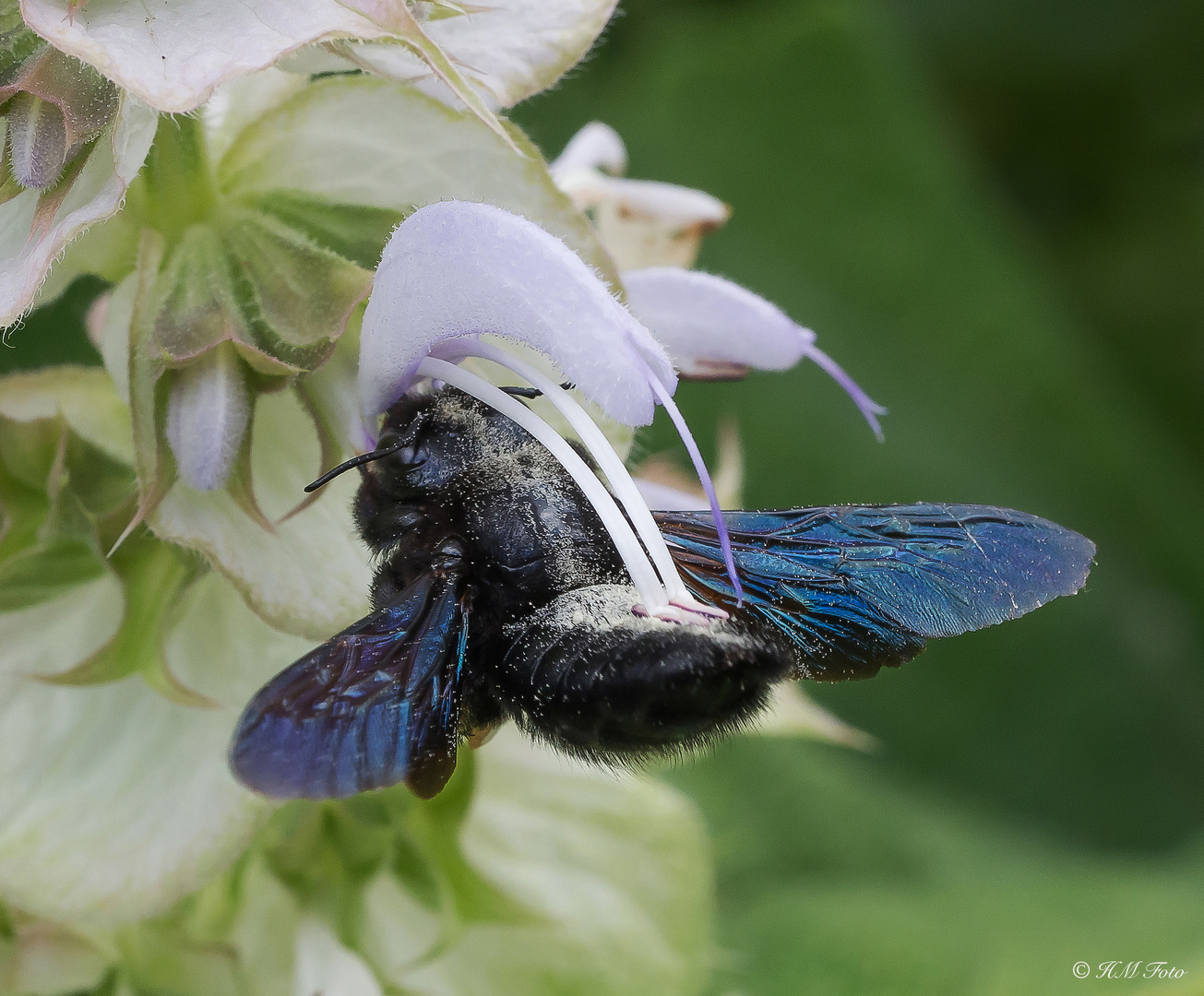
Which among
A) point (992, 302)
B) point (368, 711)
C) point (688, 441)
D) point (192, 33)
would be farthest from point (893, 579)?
point (992, 302)

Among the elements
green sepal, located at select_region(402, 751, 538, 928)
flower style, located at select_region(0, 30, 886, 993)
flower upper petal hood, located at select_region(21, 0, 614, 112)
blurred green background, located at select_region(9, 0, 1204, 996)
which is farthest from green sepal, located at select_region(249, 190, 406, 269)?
blurred green background, located at select_region(9, 0, 1204, 996)

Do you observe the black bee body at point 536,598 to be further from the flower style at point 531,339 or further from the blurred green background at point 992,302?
the blurred green background at point 992,302

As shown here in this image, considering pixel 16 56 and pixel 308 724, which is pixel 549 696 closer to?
pixel 308 724

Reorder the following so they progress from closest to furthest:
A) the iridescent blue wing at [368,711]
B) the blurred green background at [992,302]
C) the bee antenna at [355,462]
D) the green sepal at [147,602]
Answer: the iridescent blue wing at [368,711], the bee antenna at [355,462], the green sepal at [147,602], the blurred green background at [992,302]

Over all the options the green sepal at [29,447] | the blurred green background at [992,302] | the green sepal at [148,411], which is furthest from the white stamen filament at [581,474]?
the blurred green background at [992,302]

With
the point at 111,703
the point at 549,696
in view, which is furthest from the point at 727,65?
the point at 549,696

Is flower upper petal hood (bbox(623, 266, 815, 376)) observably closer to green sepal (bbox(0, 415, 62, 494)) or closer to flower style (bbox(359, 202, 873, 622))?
flower style (bbox(359, 202, 873, 622))

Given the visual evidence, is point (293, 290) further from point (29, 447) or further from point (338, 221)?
point (29, 447)
